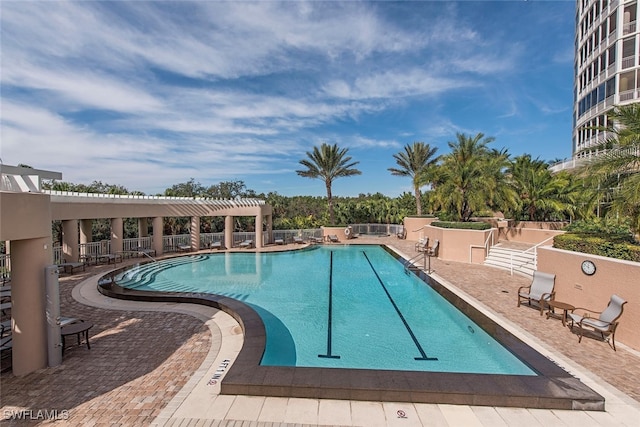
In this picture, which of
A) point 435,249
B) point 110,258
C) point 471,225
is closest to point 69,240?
point 110,258

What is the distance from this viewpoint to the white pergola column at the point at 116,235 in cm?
1653

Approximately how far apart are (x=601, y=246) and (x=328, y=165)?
21338 mm

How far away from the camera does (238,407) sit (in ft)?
14.2

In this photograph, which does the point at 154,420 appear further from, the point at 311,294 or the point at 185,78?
the point at 185,78

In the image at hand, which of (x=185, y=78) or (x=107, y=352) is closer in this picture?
(x=107, y=352)

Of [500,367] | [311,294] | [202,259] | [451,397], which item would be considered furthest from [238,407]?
[202,259]

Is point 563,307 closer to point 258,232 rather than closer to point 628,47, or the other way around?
point 258,232

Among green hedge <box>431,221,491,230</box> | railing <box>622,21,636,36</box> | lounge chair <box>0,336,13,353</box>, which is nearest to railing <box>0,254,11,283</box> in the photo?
lounge chair <box>0,336,13,353</box>

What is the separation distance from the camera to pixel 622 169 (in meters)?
7.55

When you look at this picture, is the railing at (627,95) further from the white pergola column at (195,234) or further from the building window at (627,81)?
the white pergola column at (195,234)

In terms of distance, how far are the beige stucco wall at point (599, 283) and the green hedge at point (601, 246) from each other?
0.22m

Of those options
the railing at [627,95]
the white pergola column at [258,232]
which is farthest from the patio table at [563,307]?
the railing at [627,95]

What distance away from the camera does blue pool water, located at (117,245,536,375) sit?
6.62 meters

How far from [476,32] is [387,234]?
17468mm
